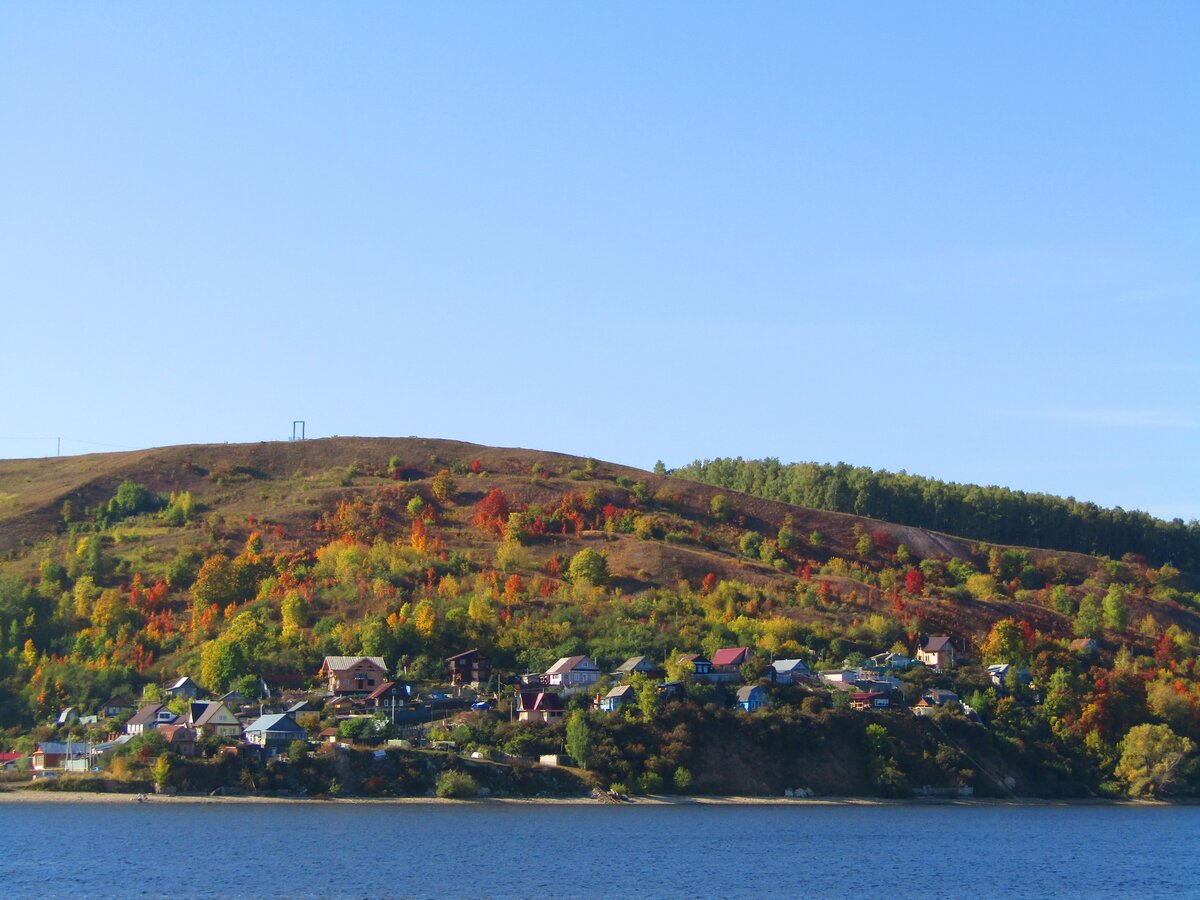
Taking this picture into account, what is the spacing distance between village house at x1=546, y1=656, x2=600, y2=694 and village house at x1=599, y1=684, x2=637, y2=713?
12.1 ft

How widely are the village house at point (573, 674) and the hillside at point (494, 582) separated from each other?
385 centimetres

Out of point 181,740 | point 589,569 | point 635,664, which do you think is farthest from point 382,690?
point 589,569

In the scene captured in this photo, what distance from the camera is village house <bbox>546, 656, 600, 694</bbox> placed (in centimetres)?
10531

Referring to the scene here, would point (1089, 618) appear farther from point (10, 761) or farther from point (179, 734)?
point (10, 761)

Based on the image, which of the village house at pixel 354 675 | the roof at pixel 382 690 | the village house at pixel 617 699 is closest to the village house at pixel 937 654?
the village house at pixel 617 699

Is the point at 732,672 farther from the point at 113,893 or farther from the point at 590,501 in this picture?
the point at 113,893

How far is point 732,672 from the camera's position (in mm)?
108625

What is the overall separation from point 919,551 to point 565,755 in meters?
74.4

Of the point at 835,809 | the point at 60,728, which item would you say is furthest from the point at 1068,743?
the point at 60,728

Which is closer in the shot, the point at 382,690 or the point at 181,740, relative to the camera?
the point at 181,740

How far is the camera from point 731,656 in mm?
110188

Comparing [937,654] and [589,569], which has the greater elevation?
[589,569]

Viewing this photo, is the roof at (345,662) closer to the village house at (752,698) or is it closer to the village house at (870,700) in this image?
the village house at (752,698)

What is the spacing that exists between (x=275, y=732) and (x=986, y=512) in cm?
11673
